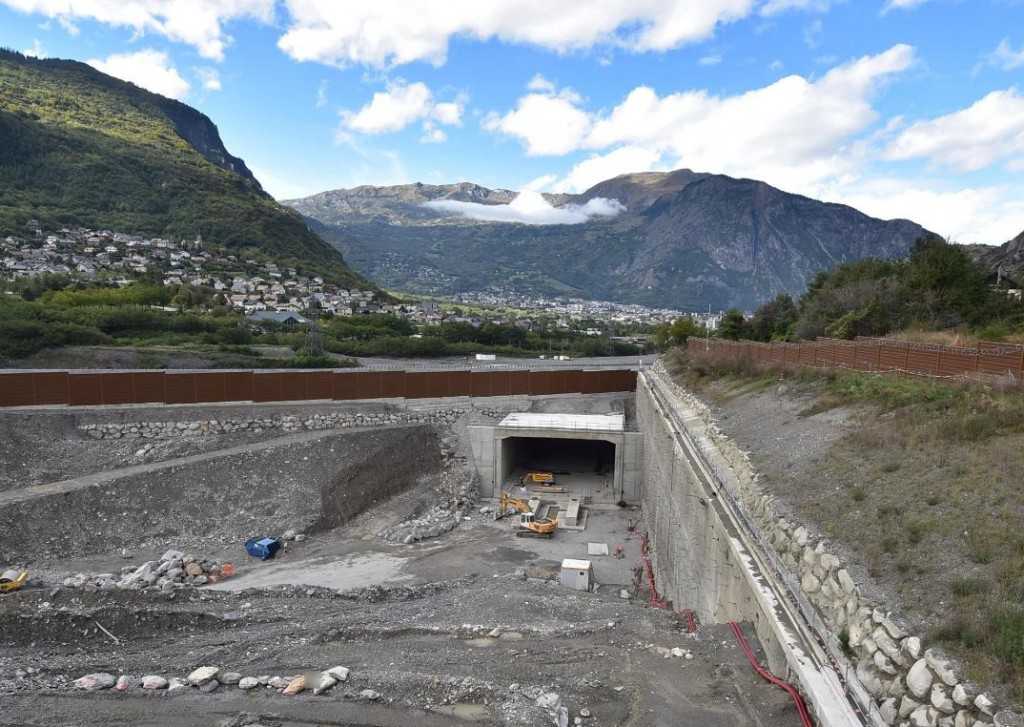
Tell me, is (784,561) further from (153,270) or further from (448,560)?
(153,270)

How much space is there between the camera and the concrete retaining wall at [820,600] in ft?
18.5

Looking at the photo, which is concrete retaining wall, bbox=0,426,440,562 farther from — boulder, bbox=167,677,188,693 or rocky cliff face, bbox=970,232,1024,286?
rocky cliff face, bbox=970,232,1024,286

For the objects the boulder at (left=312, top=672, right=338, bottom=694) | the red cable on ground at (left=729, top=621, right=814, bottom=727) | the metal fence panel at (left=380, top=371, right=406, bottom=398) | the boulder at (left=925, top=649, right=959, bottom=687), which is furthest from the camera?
the metal fence panel at (left=380, top=371, right=406, bottom=398)

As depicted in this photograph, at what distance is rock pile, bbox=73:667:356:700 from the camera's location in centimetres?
955

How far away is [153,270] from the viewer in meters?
72.9

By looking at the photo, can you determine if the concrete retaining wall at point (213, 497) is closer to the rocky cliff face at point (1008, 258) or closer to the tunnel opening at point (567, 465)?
the tunnel opening at point (567, 465)

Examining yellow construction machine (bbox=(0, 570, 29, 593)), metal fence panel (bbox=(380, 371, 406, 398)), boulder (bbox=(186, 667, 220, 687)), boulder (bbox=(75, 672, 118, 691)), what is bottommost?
yellow construction machine (bbox=(0, 570, 29, 593))

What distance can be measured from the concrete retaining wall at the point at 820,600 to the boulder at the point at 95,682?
36.2 feet

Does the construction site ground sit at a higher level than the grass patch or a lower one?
lower

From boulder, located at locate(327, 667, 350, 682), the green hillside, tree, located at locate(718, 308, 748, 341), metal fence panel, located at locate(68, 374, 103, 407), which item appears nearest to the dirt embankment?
boulder, located at locate(327, 667, 350, 682)

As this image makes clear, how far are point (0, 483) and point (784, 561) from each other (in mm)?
28488

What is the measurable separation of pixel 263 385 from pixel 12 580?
1496cm

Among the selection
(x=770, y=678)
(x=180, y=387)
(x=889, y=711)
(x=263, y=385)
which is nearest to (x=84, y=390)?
(x=180, y=387)

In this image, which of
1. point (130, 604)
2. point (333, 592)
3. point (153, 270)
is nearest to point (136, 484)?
point (130, 604)
